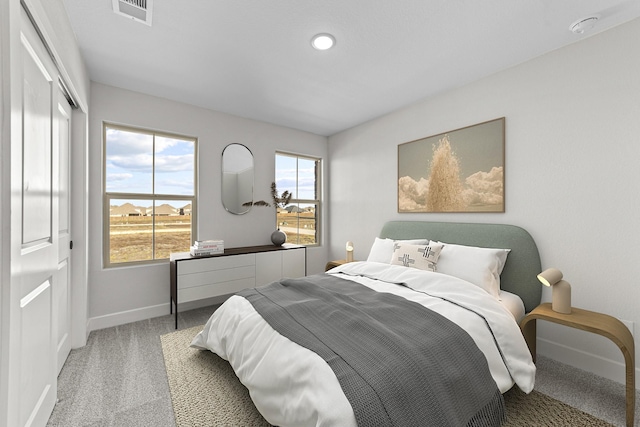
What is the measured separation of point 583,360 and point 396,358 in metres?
1.97

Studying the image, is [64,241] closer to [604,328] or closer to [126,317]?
[126,317]

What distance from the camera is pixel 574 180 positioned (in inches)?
86.7

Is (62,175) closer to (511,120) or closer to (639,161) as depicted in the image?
(511,120)

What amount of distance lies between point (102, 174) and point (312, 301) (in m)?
2.67

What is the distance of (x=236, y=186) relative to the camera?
148 inches

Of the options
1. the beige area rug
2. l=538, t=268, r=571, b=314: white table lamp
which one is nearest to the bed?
the beige area rug

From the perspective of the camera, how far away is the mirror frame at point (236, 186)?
3.65 meters

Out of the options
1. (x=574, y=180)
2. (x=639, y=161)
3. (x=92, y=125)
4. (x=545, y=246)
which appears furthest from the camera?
(x=92, y=125)

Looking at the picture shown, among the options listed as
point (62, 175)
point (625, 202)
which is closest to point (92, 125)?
point (62, 175)

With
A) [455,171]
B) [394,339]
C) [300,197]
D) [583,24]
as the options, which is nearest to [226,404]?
[394,339]

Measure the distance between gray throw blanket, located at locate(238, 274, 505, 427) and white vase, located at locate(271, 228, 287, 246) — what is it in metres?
1.99

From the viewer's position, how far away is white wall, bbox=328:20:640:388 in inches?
77.5

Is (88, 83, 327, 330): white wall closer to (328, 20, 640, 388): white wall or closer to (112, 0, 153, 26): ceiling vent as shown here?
(112, 0, 153, 26): ceiling vent

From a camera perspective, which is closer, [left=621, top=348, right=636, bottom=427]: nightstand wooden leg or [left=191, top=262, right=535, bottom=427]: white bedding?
[left=191, top=262, right=535, bottom=427]: white bedding
